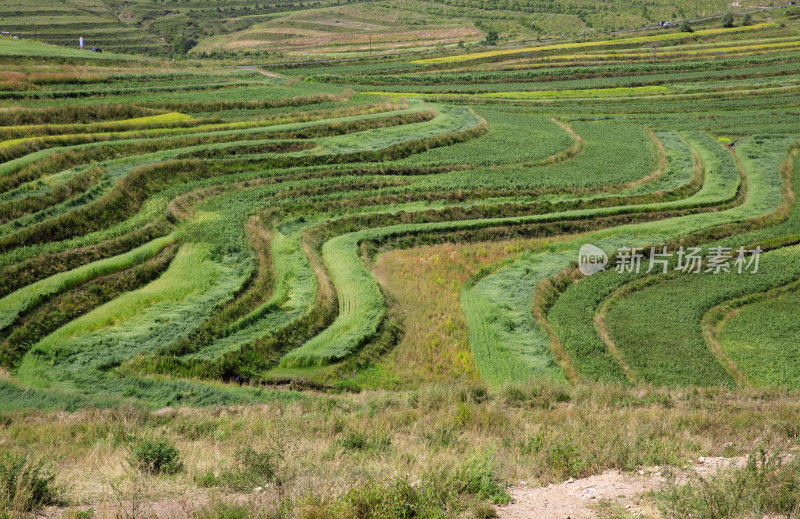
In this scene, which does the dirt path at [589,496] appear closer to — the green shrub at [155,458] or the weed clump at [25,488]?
the green shrub at [155,458]

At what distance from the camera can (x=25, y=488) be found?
7.63 metres

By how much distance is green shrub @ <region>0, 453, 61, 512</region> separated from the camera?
25.2 ft

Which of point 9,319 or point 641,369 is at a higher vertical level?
point 9,319

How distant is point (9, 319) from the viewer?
17156mm

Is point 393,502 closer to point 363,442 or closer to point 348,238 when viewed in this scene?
point 363,442

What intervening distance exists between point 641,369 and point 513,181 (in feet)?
61.5

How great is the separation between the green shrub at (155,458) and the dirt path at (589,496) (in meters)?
5.34

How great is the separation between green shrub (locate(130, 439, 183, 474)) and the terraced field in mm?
4709

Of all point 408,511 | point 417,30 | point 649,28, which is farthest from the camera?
point 417,30

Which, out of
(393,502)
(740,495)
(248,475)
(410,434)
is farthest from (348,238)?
(740,495)

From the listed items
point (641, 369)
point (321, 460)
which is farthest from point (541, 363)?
point (321, 460)

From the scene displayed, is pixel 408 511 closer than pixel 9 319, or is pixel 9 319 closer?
pixel 408 511

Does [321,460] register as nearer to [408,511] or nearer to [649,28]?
[408,511]

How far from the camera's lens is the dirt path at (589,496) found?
327 inches
